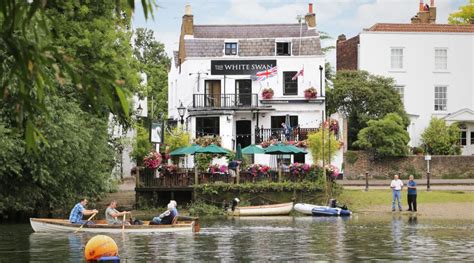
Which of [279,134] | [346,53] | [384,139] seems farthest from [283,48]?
[346,53]

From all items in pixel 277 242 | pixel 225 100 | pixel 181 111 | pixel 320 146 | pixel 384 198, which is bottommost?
pixel 277 242

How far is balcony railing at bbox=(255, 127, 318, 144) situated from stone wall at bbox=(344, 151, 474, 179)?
3146 millimetres

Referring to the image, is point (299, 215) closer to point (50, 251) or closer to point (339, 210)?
point (339, 210)

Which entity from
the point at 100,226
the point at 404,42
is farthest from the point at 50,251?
the point at 404,42

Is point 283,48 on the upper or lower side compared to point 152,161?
upper

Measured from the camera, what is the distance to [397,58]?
76000 millimetres

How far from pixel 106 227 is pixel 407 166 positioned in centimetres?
3289

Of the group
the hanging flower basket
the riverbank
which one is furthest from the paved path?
the hanging flower basket

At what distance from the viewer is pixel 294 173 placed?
169 ft

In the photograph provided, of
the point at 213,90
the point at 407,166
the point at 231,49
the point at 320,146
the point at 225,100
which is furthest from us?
the point at 231,49

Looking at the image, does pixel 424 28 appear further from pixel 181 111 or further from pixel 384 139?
pixel 181 111

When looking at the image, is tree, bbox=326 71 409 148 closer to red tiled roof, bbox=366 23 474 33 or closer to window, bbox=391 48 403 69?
window, bbox=391 48 403 69

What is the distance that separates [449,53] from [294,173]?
29022 mm

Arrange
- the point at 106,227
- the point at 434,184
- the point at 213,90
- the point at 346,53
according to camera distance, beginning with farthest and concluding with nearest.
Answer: the point at 346,53
the point at 213,90
the point at 434,184
the point at 106,227
